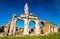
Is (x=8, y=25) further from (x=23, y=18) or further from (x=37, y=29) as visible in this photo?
(x=37, y=29)

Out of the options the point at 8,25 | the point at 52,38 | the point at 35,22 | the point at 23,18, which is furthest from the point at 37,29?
the point at 52,38

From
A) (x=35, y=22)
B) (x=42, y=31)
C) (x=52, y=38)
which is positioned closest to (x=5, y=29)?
(x=35, y=22)

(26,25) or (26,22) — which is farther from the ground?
(26,22)

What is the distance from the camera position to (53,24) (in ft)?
174

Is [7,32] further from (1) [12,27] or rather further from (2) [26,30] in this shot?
(2) [26,30]

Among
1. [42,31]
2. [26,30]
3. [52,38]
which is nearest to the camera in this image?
[52,38]

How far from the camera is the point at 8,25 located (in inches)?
1954

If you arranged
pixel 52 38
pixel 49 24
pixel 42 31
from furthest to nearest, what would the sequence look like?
pixel 42 31 → pixel 49 24 → pixel 52 38

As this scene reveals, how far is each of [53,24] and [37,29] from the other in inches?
318

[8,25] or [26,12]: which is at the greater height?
[26,12]

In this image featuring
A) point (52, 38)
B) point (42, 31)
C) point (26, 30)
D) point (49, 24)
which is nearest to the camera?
point (52, 38)

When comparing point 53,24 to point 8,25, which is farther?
point 53,24

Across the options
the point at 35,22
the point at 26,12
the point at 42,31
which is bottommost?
the point at 42,31

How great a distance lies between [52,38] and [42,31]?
136 feet
